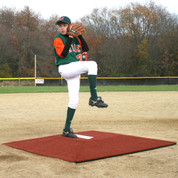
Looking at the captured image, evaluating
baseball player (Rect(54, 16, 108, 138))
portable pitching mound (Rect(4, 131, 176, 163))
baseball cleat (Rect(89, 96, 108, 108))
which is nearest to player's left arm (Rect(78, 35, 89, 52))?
baseball player (Rect(54, 16, 108, 138))

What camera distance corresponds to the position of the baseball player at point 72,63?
165 inches

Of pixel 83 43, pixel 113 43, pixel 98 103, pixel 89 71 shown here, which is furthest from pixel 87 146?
pixel 113 43

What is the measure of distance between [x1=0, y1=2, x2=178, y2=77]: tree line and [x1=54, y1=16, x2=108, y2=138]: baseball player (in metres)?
32.3

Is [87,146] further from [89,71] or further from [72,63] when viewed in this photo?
[72,63]

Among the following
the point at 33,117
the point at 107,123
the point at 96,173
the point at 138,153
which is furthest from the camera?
the point at 33,117

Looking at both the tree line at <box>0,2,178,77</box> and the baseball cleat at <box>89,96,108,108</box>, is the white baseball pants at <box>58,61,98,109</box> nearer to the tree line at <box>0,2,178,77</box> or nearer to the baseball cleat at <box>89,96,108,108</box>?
the baseball cleat at <box>89,96,108,108</box>

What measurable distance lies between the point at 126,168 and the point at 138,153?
73cm

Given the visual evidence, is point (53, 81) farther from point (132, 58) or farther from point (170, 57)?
point (170, 57)

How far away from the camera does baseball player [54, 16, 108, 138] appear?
165 inches

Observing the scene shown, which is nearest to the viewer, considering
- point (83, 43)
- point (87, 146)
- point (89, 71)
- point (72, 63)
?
point (87, 146)

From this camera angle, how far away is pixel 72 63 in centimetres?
432

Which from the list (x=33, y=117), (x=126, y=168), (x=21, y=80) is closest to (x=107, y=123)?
(x=33, y=117)

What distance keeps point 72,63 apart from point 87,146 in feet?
3.91

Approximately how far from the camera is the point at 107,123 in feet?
22.3
